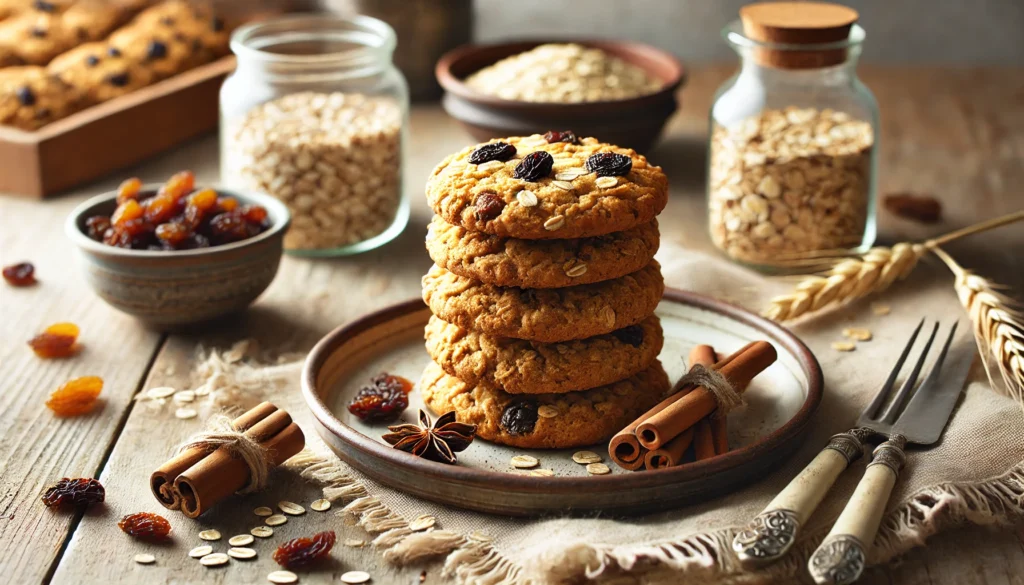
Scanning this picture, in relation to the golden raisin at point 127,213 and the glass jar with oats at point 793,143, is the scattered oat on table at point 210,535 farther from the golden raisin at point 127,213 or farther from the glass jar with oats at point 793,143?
the glass jar with oats at point 793,143

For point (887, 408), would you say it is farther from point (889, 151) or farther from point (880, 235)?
A: point (889, 151)

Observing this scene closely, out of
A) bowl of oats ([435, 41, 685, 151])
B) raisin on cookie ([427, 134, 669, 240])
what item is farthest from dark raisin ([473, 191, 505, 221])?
bowl of oats ([435, 41, 685, 151])

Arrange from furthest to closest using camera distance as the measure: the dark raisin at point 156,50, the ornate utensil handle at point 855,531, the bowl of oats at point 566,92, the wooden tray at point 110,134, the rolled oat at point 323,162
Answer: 1. the dark raisin at point 156,50
2. the wooden tray at point 110,134
3. the bowl of oats at point 566,92
4. the rolled oat at point 323,162
5. the ornate utensil handle at point 855,531

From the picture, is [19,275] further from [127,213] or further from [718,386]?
[718,386]

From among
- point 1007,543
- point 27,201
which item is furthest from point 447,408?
point 27,201

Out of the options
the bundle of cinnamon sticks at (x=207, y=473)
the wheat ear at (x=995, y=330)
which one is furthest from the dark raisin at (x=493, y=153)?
the wheat ear at (x=995, y=330)

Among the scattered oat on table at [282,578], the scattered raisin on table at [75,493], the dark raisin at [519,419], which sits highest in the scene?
the dark raisin at [519,419]

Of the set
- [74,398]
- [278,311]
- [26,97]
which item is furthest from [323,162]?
[26,97]
